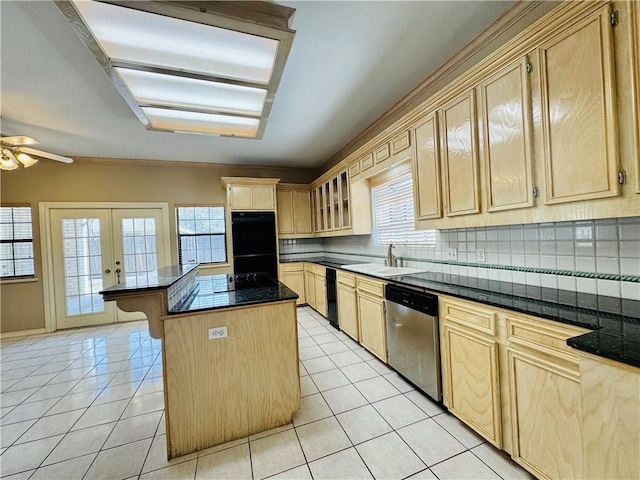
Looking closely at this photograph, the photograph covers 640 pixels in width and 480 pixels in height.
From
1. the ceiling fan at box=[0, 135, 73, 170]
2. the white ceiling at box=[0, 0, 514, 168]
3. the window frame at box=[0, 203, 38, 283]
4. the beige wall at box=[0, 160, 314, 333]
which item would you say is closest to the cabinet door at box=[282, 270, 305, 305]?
the beige wall at box=[0, 160, 314, 333]

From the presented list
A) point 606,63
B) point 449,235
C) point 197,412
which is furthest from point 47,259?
point 606,63

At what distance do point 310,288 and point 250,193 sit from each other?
2031 millimetres

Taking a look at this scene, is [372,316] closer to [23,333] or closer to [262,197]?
[262,197]

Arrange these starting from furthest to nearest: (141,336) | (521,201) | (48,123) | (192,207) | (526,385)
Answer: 1. (192,207)
2. (141,336)
3. (48,123)
4. (521,201)
5. (526,385)

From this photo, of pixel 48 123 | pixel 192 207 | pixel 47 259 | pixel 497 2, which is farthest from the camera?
pixel 192 207

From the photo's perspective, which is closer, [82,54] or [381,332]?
[82,54]

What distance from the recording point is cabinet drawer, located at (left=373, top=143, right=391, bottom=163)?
113 inches

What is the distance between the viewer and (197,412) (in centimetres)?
171

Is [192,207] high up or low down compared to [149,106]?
down

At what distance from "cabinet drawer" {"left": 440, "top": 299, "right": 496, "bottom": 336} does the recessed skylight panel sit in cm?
202

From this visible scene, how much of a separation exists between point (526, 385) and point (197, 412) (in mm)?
1926

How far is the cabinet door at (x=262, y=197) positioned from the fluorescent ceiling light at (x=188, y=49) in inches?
100

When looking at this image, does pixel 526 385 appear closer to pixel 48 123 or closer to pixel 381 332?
pixel 381 332

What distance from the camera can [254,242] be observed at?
4.77 meters
